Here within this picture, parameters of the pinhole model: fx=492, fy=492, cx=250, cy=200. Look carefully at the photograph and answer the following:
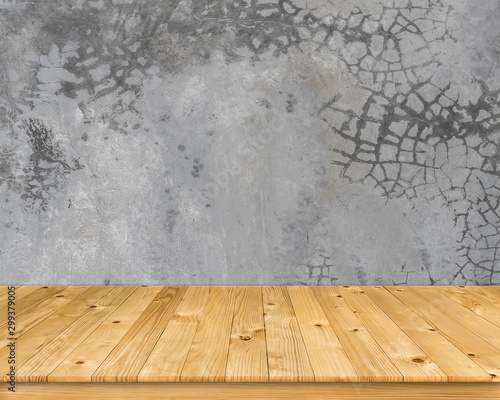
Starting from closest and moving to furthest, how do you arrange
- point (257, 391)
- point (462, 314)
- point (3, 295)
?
1. point (257, 391)
2. point (462, 314)
3. point (3, 295)

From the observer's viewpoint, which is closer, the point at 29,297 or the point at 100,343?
the point at 100,343

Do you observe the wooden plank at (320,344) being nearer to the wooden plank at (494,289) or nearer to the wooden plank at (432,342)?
the wooden plank at (432,342)

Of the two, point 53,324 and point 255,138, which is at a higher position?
point 255,138

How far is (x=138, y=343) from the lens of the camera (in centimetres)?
138

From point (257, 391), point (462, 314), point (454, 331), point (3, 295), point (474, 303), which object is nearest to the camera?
point (257, 391)

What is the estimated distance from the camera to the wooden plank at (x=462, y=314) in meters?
1.46

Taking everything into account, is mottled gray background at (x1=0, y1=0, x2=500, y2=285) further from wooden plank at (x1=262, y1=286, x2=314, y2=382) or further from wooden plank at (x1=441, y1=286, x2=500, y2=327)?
wooden plank at (x1=262, y1=286, x2=314, y2=382)

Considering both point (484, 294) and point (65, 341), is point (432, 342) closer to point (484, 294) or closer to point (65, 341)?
point (484, 294)

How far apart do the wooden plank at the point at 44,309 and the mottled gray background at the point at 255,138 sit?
14cm

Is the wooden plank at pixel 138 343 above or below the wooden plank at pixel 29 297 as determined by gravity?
below

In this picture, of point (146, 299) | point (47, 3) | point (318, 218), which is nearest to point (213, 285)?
point (146, 299)

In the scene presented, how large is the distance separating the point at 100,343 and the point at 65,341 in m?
0.10

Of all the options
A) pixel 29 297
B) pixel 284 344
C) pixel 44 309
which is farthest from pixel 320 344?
pixel 29 297

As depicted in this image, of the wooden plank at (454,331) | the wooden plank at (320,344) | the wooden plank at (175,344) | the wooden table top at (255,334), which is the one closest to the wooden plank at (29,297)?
the wooden table top at (255,334)
